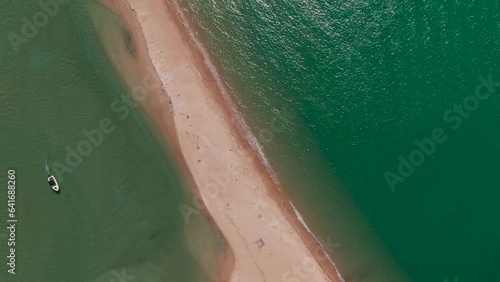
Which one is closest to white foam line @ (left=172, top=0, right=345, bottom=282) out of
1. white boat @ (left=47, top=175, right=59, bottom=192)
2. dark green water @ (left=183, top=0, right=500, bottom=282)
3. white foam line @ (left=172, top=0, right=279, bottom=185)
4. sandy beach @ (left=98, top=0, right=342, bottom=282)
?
white foam line @ (left=172, top=0, right=279, bottom=185)

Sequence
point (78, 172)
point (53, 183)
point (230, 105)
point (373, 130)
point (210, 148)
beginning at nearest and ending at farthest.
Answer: point (53, 183) → point (78, 172) → point (210, 148) → point (230, 105) → point (373, 130)

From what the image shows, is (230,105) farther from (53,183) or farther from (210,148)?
(53,183)

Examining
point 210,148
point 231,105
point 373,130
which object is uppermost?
point 231,105

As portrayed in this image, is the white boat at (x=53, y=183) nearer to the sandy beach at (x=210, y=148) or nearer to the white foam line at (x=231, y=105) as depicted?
the sandy beach at (x=210, y=148)

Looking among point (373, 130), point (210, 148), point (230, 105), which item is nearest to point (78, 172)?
point (210, 148)

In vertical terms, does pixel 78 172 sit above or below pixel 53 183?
below

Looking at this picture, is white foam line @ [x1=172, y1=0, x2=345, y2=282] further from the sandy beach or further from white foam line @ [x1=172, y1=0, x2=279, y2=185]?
the sandy beach

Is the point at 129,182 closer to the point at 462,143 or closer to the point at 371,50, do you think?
the point at 371,50
